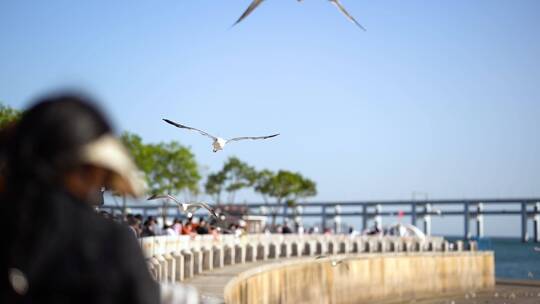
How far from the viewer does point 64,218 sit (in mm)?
2301

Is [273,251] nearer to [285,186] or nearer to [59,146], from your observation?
[59,146]

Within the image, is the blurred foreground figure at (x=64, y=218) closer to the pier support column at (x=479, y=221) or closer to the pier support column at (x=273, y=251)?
the pier support column at (x=273, y=251)

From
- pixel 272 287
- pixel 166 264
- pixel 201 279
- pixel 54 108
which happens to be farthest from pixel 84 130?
pixel 272 287

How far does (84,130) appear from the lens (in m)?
2.34

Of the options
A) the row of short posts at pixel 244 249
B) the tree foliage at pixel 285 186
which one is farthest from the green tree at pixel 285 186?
the row of short posts at pixel 244 249

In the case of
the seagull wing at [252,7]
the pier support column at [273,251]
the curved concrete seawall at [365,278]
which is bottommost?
the curved concrete seawall at [365,278]

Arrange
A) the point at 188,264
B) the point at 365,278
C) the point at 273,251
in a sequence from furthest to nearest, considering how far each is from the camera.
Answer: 1. the point at 365,278
2. the point at 273,251
3. the point at 188,264

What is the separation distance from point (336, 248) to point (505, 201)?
11066 centimetres

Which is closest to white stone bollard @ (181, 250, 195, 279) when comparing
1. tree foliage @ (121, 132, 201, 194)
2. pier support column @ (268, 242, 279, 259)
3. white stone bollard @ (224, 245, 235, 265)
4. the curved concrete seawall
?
the curved concrete seawall

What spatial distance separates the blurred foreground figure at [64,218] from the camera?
7.41 feet

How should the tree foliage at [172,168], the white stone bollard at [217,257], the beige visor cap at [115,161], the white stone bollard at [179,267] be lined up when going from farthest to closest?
1. the tree foliage at [172,168]
2. the white stone bollard at [217,257]
3. the white stone bollard at [179,267]
4. the beige visor cap at [115,161]

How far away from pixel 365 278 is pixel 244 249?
9278mm

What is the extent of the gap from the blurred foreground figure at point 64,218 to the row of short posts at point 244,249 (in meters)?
3.56

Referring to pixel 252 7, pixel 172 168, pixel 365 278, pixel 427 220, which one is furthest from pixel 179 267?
pixel 427 220
